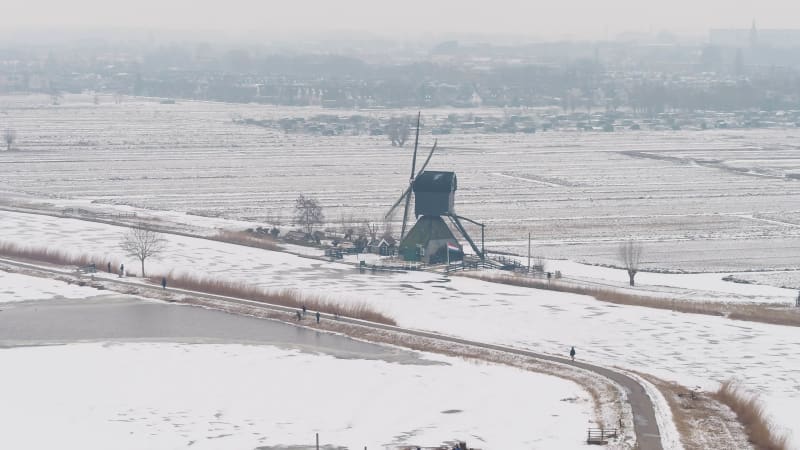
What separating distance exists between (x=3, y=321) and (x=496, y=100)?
107 meters

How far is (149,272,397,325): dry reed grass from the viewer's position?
36.0 metres

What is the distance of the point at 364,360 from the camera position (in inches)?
1225

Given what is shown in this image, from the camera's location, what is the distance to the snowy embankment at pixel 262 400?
2453 cm

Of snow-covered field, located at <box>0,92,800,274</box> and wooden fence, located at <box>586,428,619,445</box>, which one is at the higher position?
snow-covered field, located at <box>0,92,800,274</box>

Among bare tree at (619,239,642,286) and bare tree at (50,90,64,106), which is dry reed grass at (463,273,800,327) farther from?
bare tree at (50,90,64,106)

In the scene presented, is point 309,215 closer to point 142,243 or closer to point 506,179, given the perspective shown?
point 142,243

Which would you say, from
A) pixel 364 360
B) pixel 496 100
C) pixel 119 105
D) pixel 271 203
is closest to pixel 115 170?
pixel 271 203

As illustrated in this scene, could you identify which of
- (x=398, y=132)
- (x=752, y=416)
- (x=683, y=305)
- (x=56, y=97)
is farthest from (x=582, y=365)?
(x=56, y=97)

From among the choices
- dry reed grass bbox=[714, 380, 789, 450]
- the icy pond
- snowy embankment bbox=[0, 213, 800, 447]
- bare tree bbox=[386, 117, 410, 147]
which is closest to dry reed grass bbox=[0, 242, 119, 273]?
snowy embankment bbox=[0, 213, 800, 447]

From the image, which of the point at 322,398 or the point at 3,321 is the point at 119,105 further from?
the point at 322,398

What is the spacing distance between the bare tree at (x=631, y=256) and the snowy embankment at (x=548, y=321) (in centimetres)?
306

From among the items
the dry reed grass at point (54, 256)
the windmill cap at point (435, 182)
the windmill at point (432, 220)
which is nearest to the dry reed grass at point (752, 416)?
the windmill at point (432, 220)

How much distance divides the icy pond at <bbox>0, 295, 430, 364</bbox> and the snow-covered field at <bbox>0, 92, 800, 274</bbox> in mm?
13569

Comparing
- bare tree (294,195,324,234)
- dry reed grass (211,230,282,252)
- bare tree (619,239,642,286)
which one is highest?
bare tree (294,195,324,234)
